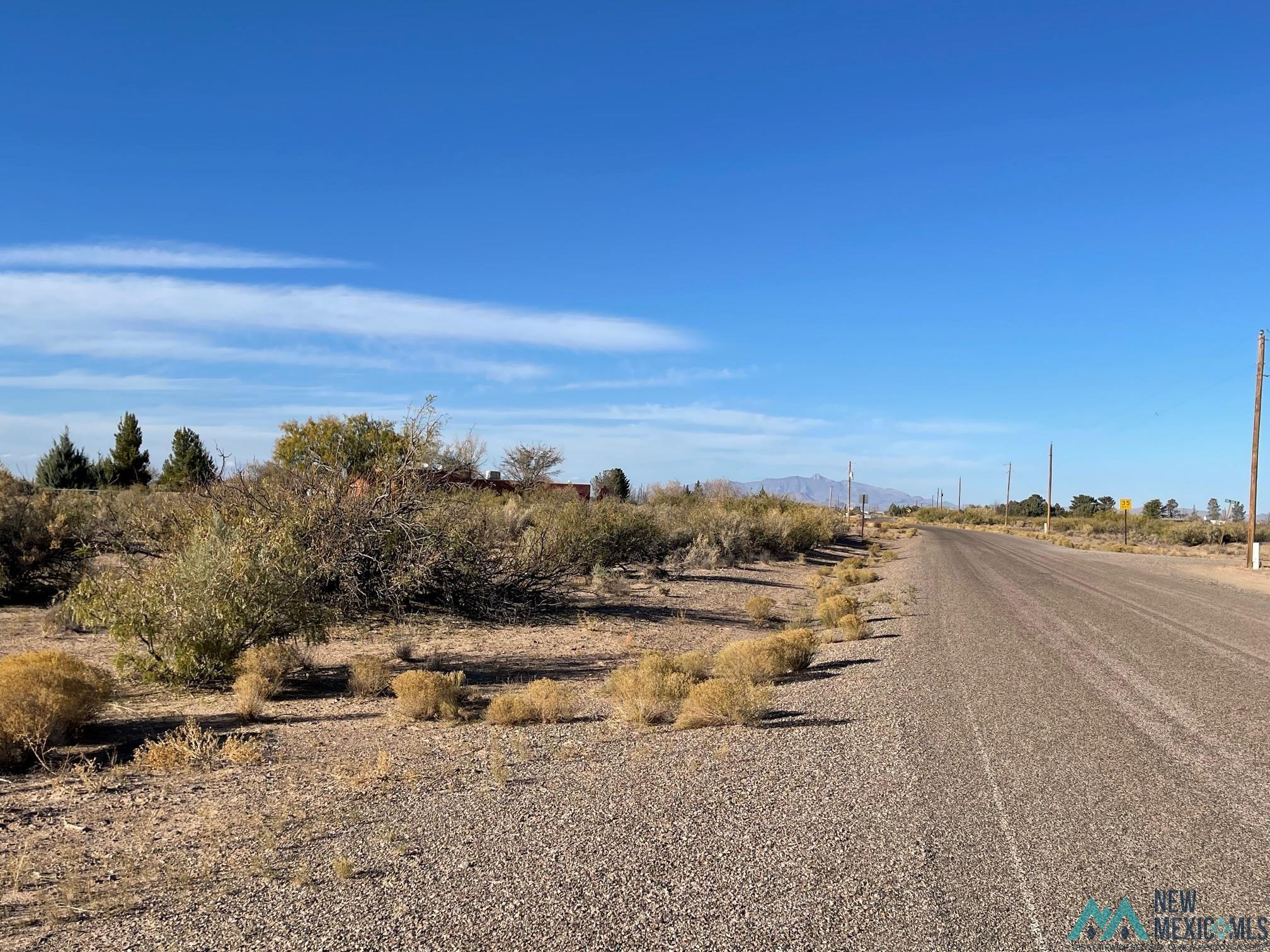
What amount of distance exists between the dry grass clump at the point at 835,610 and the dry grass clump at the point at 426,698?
1063 centimetres

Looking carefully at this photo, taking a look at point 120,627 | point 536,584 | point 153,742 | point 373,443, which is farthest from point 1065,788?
point 373,443

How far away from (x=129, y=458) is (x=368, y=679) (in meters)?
52.8

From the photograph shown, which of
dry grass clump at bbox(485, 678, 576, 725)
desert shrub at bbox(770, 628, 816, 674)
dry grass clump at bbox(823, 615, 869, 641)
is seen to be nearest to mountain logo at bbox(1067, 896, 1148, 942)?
dry grass clump at bbox(485, 678, 576, 725)

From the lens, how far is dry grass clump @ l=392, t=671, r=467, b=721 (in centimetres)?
1070

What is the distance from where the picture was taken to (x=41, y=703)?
29.3 feet

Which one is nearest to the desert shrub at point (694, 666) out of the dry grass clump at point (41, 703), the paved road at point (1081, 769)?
the paved road at point (1081, 769)

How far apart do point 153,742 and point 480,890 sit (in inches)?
210

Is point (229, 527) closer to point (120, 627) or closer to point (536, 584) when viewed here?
point (120, 627)

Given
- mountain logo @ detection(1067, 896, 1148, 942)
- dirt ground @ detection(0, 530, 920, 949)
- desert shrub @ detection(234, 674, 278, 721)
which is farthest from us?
desert shrub @ detection(234, 674, 278, 721)

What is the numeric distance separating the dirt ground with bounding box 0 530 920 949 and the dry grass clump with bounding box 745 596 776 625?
7.09m

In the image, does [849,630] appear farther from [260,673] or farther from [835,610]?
[260,673]

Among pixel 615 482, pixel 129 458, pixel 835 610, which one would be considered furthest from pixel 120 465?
pixel 835 610

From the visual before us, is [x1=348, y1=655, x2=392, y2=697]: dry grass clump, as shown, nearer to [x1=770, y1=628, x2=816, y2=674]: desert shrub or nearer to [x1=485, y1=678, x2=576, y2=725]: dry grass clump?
[x1=485, y1=678, x2=576, y2=725]: dry grass clump

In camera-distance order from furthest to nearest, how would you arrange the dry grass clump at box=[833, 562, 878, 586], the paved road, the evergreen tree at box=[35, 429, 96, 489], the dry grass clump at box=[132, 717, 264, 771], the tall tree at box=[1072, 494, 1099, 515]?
the tall tree at box=[1072, 494, 1099, 515]
the evergreen tree at box=[35, 429, 96, 489]
the dry grass clump at box=[833, 562, 878, 586]
the dry grass clump at box=[132, 717, 264, 771]
the paved road
